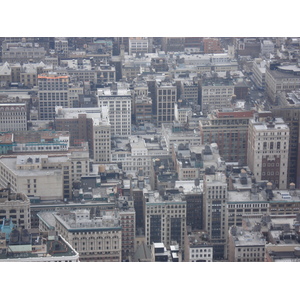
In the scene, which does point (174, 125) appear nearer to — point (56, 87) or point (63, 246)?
point (56, 87)

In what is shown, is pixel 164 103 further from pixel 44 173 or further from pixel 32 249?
pixel 32 249

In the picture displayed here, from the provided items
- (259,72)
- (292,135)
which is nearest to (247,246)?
(292,135)

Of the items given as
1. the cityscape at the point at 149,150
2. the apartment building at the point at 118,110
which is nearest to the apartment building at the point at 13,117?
the cityscape at the point at 149,150

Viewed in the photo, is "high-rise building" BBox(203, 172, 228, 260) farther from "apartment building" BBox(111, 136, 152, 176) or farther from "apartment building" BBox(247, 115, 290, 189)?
"apartment building" BBox(111, 136, 152, 176)

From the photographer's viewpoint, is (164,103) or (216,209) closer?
(216,209)

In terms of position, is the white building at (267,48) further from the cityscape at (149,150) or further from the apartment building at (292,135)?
the apartment building at (292,135)

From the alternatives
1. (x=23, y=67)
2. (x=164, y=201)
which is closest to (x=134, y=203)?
(x=164, y=201)
